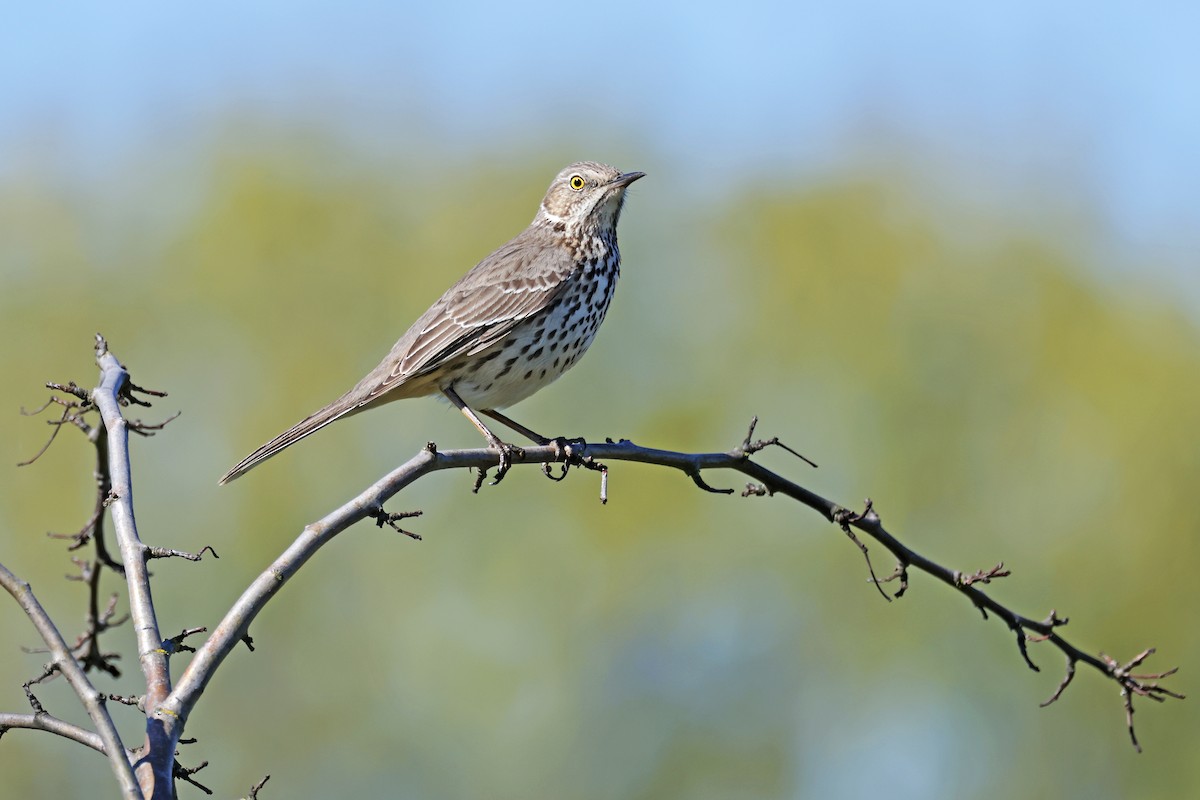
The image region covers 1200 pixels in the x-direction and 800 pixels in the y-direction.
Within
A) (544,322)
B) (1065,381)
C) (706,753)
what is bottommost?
(544,322)

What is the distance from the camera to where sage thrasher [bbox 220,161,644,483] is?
8.76 m

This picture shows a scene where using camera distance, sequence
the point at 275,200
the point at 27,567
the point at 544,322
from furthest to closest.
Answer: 1. the point at 275,200
2. the point at 27,567
3. the point at 544,322

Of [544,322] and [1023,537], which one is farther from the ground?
[1023,537]

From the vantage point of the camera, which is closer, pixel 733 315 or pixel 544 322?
pixel 544 322

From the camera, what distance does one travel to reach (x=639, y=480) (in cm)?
3031

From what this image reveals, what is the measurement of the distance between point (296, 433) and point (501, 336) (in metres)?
1.57

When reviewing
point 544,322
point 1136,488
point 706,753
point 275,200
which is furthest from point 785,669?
point 544,322

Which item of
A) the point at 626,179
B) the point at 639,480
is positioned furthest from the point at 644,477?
the point at 626,179

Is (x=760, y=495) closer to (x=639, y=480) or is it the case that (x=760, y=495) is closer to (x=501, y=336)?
(x=501, y=336)

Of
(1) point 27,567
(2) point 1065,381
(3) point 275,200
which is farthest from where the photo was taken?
(3) point 275,200

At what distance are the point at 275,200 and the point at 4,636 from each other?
32.4 feet

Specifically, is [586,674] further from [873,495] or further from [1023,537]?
[1023,537]

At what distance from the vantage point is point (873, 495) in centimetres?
2888

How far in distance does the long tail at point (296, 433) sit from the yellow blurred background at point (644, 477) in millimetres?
18837
